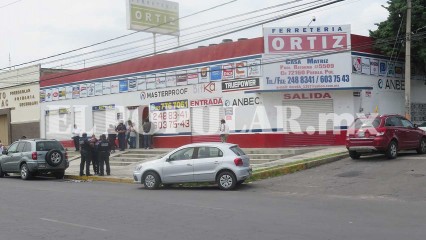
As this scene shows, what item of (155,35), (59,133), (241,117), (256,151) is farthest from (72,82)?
(256,151)

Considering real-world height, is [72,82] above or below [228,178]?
above

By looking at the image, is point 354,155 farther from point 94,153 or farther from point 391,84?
point 94,153

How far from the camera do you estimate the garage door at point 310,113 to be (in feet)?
78.1

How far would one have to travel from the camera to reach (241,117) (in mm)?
24609

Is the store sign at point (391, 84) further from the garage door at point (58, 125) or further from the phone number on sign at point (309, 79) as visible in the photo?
the garage door at point (58, 125)

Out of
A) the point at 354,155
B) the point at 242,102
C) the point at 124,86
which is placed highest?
the point at 124,86

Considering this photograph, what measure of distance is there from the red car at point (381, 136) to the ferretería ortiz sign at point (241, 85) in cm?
626

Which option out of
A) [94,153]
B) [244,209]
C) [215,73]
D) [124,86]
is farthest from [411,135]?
[124,86]

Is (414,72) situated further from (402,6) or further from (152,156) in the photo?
(152,156)

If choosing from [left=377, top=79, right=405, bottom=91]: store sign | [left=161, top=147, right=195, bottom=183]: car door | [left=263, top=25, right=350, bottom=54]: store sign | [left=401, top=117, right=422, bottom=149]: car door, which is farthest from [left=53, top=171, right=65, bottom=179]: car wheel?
[left=377, top=79, right=405, bottom=91]: store sign

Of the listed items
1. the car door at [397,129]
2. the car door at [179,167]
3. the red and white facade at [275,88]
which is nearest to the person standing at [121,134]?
the red and white facade at [275,88]

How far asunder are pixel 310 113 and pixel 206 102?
5.50 meters

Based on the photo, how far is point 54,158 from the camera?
20172 mm

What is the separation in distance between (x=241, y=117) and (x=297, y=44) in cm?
444
